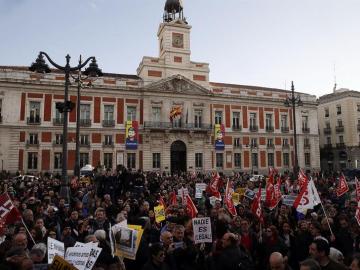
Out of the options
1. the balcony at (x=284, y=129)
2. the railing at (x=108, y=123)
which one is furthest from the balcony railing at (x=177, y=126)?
the balcony at (x=284, y=129)

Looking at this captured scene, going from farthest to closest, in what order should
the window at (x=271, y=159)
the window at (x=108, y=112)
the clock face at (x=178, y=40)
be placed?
the window at (x=271, y=159) → the clock face at (x=178, y=40) → the window at (x=108, y=112)

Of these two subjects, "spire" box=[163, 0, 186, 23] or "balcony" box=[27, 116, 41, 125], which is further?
"spire" box=[163, 0, 186, 23]

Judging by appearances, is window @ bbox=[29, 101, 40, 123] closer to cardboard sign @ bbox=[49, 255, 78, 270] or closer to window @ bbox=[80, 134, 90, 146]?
window @ bbox=[80, 134, 90, 146]

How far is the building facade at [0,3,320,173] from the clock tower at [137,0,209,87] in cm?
13

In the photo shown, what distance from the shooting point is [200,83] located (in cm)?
4478

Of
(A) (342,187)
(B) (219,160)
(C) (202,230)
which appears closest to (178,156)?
(B) (219,160)

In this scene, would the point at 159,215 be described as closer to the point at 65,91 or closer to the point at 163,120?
the point at 65,91

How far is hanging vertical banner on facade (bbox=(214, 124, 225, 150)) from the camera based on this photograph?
42125 mm

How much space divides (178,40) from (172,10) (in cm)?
450

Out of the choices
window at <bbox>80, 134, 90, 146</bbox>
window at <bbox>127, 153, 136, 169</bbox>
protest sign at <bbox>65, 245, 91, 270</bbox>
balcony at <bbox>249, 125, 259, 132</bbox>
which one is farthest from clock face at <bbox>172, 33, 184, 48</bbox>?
protest sign at <bbox>65, 245, 91, 270</bbox>

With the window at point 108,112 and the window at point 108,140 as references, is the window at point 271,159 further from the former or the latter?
the window at point 108,112

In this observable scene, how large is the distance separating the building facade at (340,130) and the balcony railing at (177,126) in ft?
76.6

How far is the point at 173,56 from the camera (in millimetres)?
44344

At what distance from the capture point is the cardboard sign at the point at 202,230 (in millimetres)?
6070
